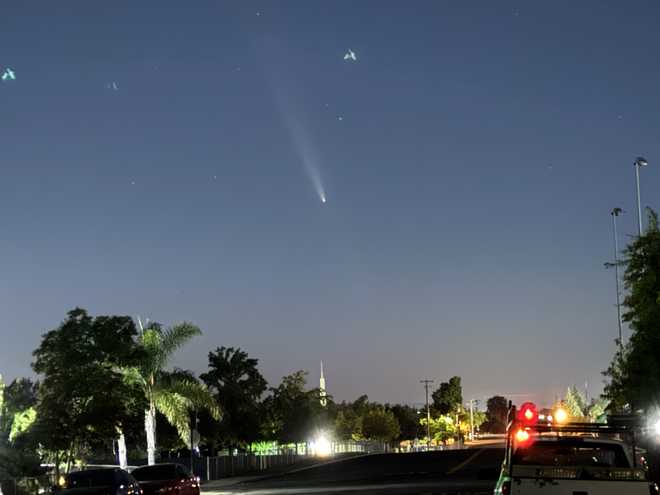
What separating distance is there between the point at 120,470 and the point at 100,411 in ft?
41.4

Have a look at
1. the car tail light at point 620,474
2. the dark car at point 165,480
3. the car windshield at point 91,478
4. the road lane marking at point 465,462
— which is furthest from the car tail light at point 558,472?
the road lane marking at point 465,462

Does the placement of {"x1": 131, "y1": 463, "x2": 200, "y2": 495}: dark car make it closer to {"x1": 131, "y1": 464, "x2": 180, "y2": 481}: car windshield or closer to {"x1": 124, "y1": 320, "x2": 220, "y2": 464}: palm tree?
{"x1": 131, "y1": 464, "x2": 180, "y2": 481}: car windshield

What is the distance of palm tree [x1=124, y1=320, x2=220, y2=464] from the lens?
44031 mm

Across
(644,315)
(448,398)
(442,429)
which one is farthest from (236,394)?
(448,398)

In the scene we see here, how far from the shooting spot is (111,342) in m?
39.1

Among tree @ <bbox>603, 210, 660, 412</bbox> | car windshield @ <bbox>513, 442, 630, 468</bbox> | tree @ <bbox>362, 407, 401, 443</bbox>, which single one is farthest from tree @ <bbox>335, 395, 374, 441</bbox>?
car windshield @ <bbox>513, 442, 630, 468</bbox>

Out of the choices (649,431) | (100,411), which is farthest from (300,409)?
(649,431)

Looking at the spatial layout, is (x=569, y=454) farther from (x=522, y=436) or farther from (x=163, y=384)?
(x=163, y=384)

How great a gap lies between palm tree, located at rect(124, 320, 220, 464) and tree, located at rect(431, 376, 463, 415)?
138 meters

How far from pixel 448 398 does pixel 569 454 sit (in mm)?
173096

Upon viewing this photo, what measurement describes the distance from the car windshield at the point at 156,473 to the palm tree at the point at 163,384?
15304 millimetres

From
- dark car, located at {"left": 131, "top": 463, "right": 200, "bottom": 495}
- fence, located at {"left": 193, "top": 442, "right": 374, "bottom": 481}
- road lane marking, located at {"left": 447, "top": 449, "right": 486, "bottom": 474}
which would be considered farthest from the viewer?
fence, located at {"left": 193, "top": 442, "right": 374, "bottom": 481}

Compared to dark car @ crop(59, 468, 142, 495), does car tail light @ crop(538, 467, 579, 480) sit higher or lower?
higher

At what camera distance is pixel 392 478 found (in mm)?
Answer: 45906
